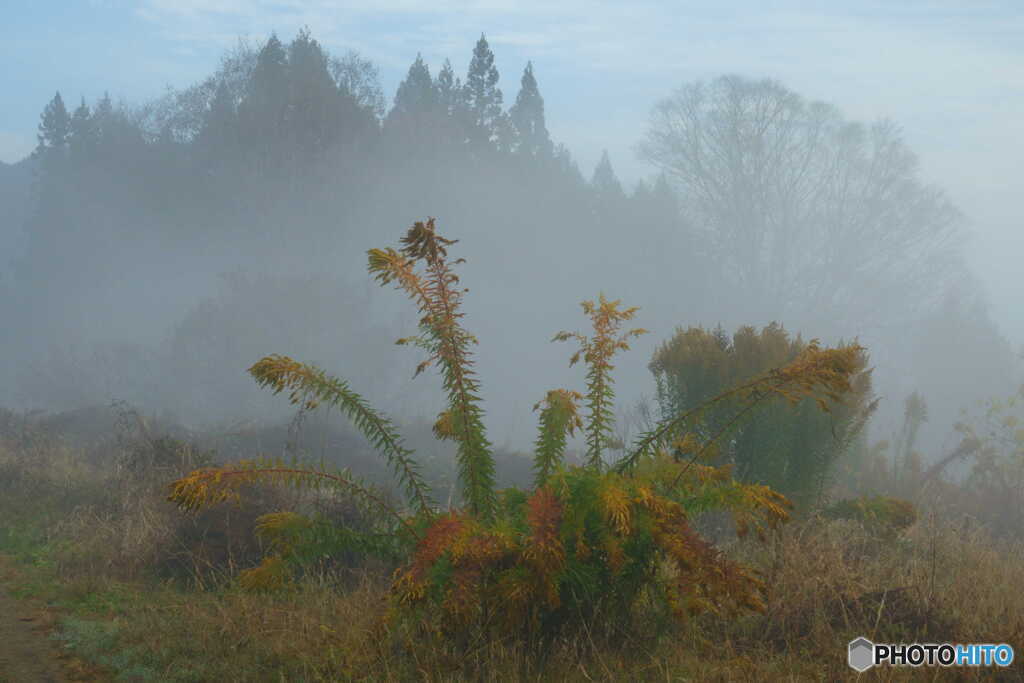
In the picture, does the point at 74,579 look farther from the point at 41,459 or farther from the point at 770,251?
the point at 770,251

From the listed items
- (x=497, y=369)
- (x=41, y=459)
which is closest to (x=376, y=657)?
(x=41, y=459)

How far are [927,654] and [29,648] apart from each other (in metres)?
4.66

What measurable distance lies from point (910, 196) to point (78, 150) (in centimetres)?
3470

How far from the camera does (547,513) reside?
3520mm

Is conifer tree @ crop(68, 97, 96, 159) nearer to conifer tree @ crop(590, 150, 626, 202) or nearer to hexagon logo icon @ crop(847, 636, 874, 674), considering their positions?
conifer tree @ crop(590, 150, 626, 202)

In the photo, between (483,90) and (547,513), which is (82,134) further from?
(547,513)

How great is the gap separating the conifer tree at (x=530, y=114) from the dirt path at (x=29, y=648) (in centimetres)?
3548

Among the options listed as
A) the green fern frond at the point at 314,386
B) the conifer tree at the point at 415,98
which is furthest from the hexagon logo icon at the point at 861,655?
the conifer tree at the point at 415,98

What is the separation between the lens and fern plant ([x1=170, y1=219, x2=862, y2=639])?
134 inches

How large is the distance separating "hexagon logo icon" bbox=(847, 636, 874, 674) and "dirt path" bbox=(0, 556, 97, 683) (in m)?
3.66

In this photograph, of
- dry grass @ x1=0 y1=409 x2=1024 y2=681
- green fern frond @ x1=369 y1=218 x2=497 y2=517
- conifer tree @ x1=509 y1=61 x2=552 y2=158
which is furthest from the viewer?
conifer tree @ x1=509 y1=61 x2=552 y2=158

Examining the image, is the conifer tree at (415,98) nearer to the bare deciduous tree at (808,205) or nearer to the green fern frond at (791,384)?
the bare deciduous tree at (808,205)

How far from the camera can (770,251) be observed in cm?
3603

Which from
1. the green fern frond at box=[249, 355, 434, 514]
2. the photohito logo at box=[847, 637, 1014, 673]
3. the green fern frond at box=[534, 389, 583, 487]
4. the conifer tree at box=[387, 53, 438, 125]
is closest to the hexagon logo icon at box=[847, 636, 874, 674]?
the photohito logo at box=[847, 637, 1014, 673]
